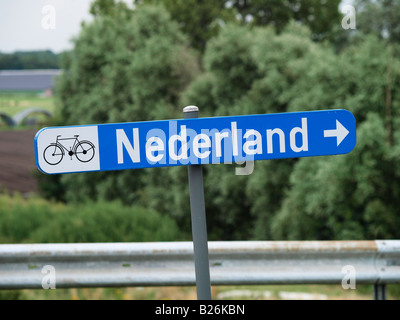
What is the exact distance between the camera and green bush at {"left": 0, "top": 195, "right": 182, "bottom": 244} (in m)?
8.98

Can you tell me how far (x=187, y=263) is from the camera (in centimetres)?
302

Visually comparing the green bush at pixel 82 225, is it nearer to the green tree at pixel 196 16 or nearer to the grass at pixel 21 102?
the green tree at pixel 196 16

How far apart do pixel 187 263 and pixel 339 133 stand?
1.43 m

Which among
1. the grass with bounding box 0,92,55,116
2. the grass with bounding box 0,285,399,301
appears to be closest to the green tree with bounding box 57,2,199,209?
the grass with bounding box 0,92,55,116

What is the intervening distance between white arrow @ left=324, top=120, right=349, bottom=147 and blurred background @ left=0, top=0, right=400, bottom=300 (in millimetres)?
2459

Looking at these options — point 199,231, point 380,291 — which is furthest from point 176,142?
point 380,291

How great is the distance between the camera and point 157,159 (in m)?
1.85

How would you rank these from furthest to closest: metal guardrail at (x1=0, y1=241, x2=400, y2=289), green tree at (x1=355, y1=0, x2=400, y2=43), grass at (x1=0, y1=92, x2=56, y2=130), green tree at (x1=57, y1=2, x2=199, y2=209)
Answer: grass at (x1=0, y1=92, x2=56, y2=130)
green tree at (x1=355, y1=0, x2=400, y2=43)
green tree at (x1=57, y1=2, x2=199, y2=209)
metal guardrail at (x1=0, y1=241, x2=400, y2=289)

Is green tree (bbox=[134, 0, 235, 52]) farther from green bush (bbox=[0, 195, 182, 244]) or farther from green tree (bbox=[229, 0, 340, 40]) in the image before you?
green bush (bbox=[0, 195, 182, 244])

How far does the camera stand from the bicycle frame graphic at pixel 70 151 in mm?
1862

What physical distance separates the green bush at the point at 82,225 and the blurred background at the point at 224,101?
37mm

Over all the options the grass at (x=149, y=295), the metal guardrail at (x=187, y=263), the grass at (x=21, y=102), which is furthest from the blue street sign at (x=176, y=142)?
the grass at (x=21, y=102)
